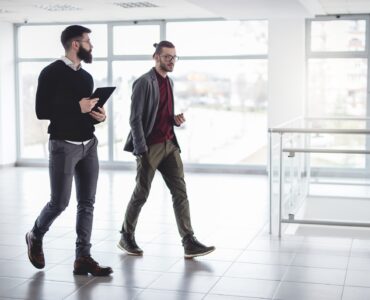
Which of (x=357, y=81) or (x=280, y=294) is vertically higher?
(x=357, y=81)

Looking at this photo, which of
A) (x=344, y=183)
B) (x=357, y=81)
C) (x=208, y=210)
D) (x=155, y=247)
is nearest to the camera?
(x=155, y=247)

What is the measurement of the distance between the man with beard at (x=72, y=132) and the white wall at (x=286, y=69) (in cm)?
702

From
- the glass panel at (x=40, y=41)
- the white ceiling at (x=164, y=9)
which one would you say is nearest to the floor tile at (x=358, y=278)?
the white ceiling at (x=164, y=9)

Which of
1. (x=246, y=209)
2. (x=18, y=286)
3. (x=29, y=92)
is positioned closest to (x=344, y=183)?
(x=246, y=209)

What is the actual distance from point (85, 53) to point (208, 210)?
11.5 feet

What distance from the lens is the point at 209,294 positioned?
420cm

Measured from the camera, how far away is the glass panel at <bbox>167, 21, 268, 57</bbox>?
1188 cm

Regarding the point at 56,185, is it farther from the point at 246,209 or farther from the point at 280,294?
the point at 246,209

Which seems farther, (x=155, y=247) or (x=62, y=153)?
(x=155, y=247)

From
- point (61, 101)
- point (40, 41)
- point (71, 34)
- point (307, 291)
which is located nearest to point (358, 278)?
point (307, 291)

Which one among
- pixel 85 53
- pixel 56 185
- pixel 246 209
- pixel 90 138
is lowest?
pixel 246 209

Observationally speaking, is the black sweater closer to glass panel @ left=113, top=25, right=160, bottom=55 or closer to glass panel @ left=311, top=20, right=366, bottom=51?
glass panel @ left=311, top=20, right=366, bottom=51

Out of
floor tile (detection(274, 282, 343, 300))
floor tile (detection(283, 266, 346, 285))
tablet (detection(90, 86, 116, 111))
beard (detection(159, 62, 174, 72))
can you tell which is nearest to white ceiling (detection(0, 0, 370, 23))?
beard (detection(159, 62, 174, 72))

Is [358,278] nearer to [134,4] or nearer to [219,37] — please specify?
[134,4]
